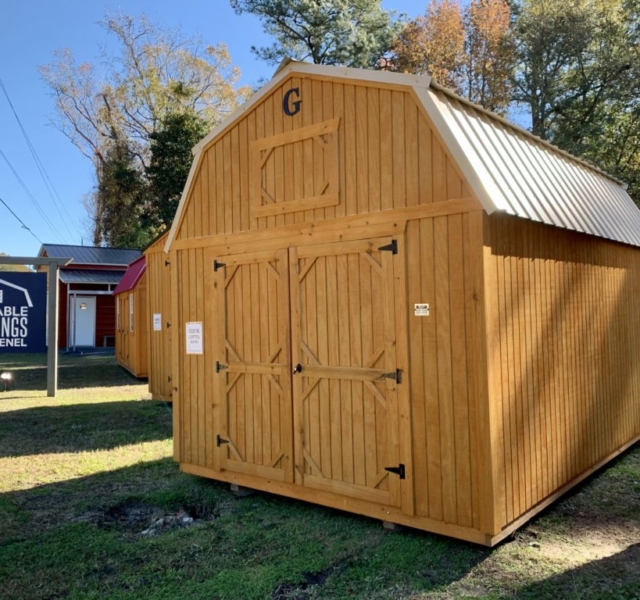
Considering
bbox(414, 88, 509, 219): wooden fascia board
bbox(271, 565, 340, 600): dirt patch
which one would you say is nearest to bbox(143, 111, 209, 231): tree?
bbox(414, 88, 509, 219): wooden fascia board

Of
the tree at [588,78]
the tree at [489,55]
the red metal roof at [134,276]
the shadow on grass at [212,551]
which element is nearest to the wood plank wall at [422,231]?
the shadow on grass at [212,551]

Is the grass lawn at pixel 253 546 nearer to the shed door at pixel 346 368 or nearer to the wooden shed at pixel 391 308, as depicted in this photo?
the wooden shed at pixel 391 308

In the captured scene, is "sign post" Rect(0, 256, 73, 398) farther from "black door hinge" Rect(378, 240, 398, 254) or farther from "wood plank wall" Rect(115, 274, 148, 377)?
"black door hinge" Rect(378, 240, 398, 254)

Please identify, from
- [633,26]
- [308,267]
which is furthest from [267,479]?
[633,26]

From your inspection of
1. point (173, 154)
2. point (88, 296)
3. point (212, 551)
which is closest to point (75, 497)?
point (212, 551)

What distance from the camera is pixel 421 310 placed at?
4047 mm

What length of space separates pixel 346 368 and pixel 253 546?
1457mm

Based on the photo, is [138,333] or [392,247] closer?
[392,247]

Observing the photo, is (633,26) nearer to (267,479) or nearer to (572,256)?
(572,256)

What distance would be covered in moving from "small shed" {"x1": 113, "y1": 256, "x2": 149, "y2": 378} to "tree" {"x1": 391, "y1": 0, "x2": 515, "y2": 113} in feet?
47.1

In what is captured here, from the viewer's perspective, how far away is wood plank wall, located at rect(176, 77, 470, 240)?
4074 millimetres

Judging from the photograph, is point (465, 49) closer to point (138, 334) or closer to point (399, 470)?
point (138, 334)

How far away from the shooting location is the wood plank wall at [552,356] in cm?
389

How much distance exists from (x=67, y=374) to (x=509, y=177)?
13.9m
